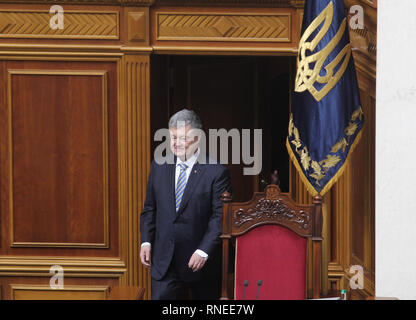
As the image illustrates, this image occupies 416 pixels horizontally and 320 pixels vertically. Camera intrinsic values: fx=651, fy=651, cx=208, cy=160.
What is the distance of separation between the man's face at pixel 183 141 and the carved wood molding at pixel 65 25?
82cm

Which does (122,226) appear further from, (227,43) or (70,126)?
(227,43)

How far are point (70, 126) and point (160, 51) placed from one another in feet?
2.40

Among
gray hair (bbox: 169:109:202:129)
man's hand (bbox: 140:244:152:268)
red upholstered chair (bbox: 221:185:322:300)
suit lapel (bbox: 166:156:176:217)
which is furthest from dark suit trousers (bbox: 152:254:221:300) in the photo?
gray hair (bbox: 169:109:202:129)

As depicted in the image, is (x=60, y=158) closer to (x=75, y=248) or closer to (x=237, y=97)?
(x=75, y=248)

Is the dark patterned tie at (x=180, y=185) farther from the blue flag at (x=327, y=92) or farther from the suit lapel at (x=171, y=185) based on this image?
the blue flag at (x=327, y=92)

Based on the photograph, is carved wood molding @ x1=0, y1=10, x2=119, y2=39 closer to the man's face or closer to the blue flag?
the man's face

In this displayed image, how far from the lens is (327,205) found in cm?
409

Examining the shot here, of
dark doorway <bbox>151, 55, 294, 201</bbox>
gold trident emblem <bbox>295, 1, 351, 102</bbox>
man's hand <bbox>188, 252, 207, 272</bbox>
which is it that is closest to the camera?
gold trident emblem <bbox>295, 1, 351, 102</bbox>

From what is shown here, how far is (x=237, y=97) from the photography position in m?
5.33

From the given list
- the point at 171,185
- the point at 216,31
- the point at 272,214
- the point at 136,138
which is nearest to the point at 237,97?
the point at 216,31

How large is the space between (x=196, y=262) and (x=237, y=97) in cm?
218

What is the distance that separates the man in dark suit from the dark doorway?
153 cm

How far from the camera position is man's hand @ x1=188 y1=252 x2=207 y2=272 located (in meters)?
3.45
